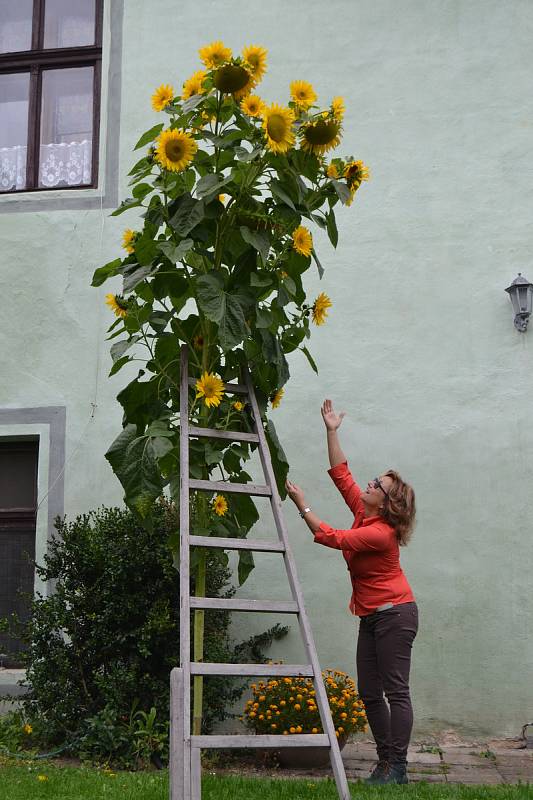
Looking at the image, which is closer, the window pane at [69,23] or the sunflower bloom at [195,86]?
the sunflower bloom at [195,86]

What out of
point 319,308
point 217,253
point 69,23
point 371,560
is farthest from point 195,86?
point 69,23

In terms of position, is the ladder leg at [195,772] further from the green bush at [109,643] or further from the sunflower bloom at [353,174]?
the sunflower bloom at [353,174]

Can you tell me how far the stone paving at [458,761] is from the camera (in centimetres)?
489

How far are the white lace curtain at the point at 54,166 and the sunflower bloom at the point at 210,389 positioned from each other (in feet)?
11.0

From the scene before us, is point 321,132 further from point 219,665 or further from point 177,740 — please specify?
point 177,740

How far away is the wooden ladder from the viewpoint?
3090 millimetres

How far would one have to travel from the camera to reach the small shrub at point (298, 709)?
4.98 metres

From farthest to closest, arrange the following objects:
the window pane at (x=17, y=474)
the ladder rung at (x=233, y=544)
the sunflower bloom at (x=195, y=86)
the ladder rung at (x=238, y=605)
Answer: the window pane at (x=17, y=474) → the sunflower bloom at (x=195, y=86) → the ladder rung at (x=233, y=544) → the ladder rung at (x=238, y=605)

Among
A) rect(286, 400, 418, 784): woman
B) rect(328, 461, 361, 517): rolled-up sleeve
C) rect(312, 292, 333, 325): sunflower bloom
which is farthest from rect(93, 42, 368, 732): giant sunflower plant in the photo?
rect(328, 461, 361, 517): rolled-up sleeve

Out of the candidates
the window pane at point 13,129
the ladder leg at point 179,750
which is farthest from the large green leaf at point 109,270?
the window pane at point 13,129

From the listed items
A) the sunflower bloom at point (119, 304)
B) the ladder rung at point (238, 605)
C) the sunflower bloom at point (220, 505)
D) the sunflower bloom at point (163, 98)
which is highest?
the sunflower bloom at point (163, 98)

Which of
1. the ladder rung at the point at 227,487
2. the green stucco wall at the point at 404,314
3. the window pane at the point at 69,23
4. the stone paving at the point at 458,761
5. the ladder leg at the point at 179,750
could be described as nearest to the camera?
the ladder leg at the point at 179,750

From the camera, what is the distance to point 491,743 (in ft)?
18.6

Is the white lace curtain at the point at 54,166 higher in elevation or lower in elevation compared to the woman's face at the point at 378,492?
higher
